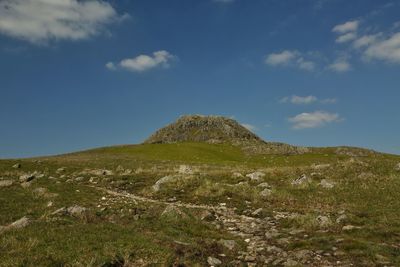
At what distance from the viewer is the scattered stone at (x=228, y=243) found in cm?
1935

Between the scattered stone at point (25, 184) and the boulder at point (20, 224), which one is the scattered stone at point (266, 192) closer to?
the boulder at point (20, 224)

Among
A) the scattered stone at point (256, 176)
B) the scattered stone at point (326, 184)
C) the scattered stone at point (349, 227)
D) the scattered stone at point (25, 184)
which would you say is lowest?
the scattered stone at point (349, 227)

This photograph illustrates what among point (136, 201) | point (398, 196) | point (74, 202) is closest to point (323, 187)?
point (398, 196)

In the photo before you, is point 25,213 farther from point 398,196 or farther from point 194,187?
point 398,196

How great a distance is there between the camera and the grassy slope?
17172 mm

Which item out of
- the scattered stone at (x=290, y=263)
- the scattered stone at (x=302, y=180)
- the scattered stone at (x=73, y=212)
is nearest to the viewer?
the scattered stone at (x=290, y=263)

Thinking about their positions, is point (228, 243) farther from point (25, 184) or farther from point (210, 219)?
point (25, 184)

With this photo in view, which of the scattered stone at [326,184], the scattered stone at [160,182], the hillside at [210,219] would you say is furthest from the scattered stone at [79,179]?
the scattered stone at [326,184]

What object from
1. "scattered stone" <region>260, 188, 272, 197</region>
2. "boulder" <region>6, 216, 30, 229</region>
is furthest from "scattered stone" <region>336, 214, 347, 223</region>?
"boulder" <region>6, 216, 30, 229</region>

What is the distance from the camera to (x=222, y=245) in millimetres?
19609

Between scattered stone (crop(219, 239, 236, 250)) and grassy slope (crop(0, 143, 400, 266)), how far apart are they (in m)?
0.45

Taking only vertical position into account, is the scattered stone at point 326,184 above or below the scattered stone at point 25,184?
above

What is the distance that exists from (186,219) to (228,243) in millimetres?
4703

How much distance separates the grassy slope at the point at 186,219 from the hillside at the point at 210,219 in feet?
0.19
